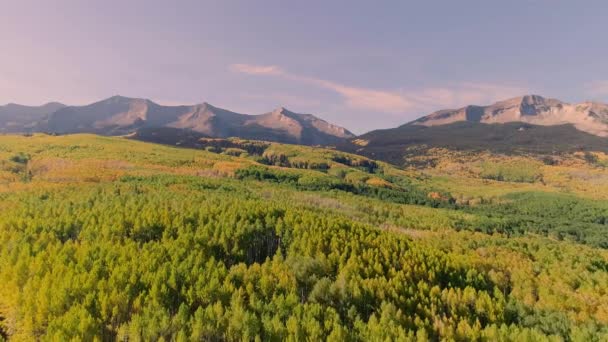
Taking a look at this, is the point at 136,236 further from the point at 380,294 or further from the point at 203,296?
the point at 380,294

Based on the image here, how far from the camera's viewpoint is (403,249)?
16962cm

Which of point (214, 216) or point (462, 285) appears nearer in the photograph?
point (462, 285)

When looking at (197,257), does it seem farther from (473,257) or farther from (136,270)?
(473,257)

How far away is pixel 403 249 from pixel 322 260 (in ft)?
145

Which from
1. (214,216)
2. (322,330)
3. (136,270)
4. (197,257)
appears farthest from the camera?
(214,216)

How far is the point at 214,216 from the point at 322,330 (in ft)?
339

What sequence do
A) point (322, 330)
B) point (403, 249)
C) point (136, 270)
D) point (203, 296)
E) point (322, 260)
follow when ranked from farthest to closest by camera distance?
point (403, 249) → point (322, 260) → point (136, 270) → point (203, 296) → point (322, 330)

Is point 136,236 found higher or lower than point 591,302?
higher

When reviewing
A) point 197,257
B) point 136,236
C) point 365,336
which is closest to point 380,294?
point 365,336

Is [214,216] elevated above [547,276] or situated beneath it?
elevated above

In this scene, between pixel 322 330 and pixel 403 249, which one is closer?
pixel 322 330

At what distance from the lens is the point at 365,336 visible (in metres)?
98.7

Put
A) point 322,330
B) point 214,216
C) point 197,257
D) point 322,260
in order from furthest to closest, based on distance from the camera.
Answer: point 214,216, point 322,260, point 197,257, point 322,330

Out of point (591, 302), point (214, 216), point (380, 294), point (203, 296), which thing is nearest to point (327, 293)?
point (380, 294)
